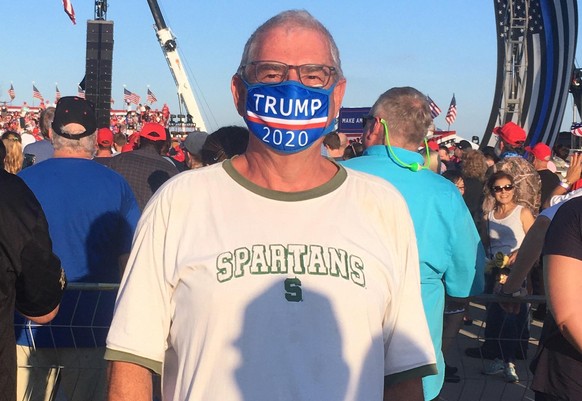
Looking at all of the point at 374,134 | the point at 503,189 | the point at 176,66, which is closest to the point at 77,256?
the point at 374,134

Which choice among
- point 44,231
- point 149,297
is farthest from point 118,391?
point 44,231

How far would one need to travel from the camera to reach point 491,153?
16531 millimetres

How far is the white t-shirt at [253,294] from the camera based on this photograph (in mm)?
2146

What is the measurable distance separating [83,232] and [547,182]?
7358 millimetres

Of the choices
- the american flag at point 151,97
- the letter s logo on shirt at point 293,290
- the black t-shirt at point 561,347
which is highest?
the letter s logo on shirt at point 293,290

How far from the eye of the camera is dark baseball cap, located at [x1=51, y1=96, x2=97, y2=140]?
506 centimetres

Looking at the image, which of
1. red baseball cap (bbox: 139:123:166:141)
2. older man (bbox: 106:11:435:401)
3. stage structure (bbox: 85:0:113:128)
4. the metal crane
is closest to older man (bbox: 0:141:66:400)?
older man (bbox: 106:11:435:401)

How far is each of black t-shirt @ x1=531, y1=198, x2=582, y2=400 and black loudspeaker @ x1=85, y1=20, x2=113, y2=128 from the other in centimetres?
2235

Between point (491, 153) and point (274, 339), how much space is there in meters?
14.9

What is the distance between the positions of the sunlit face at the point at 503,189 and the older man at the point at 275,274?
580 centimetres

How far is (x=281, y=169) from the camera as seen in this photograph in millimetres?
2285

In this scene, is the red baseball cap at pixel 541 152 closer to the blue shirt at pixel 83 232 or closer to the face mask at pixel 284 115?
the blue shirt at pixel 83 232

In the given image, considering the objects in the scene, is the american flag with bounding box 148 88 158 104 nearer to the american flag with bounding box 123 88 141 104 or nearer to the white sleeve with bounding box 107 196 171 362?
the american flag with bounding box 123 88 141 104

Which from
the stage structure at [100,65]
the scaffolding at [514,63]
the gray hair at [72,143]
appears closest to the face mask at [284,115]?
the gray hair at [72,143]
